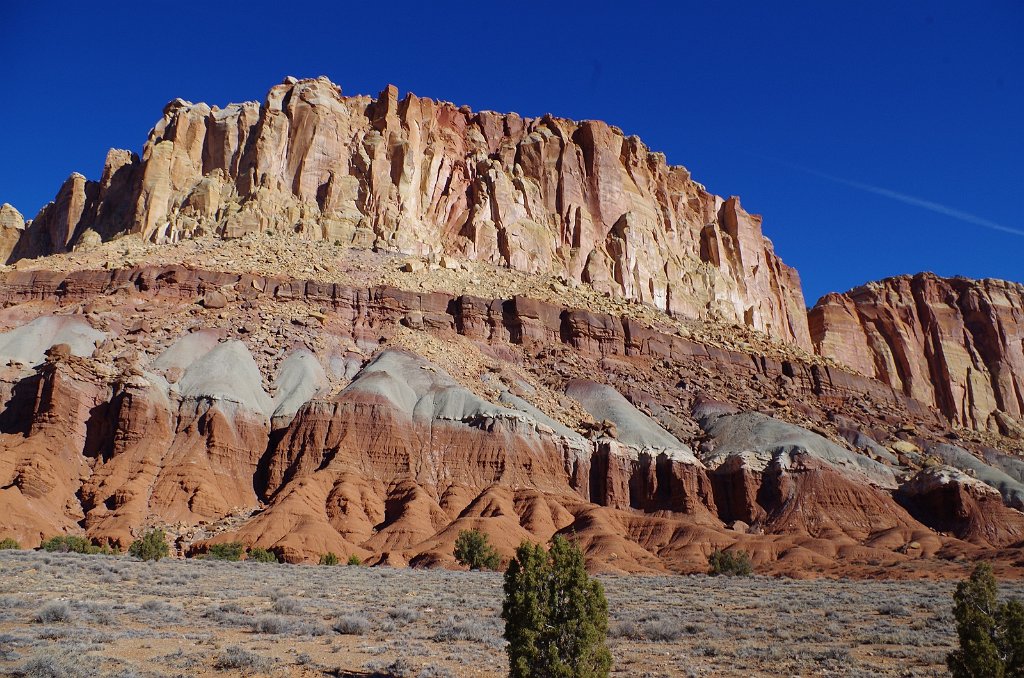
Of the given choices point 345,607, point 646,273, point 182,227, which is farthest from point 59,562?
point 646,273

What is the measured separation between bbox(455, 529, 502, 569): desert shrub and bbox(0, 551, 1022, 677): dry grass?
1065 cm

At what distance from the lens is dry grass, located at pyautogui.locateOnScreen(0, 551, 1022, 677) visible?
1462 cm

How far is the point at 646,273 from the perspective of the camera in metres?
95.5

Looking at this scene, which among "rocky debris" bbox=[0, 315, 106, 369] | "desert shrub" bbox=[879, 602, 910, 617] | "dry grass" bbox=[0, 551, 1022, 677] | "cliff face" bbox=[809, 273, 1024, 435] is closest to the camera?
"dry grass" bbox=[0, 551, 1022, 677]

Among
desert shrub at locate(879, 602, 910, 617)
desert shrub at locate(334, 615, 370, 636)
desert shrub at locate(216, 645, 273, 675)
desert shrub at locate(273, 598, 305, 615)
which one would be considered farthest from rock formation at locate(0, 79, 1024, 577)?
desert shrub at locate(216, 645, 273, 675)

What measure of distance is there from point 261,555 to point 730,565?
23638 mm

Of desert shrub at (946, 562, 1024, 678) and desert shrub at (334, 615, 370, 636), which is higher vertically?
desert shrub at (946, 562, 1024, 678)

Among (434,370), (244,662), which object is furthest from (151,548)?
(434,370)

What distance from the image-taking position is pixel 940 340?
12356 centimetres

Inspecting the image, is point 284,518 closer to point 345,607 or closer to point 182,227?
point 345,607

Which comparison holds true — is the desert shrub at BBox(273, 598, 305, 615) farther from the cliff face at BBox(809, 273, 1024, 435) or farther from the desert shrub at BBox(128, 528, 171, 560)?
the cliff face at BBox(809, 273, 1024, 435)

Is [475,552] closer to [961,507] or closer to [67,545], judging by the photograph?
[67,545]

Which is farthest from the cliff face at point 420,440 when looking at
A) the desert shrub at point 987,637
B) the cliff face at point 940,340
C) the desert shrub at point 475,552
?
the cliff face at point 940,340

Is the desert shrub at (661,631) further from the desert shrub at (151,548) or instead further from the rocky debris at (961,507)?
the rocky debris at (961,507)
